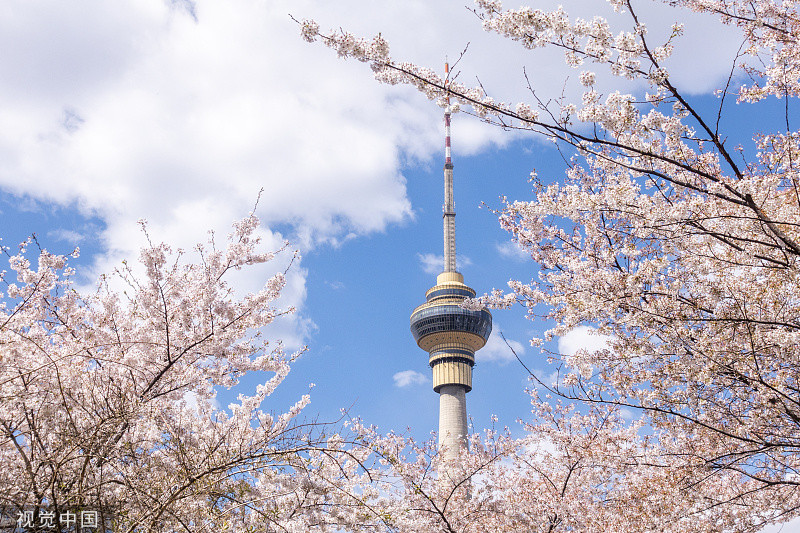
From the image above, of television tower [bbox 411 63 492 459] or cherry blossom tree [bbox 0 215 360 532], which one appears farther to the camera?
television tower [bbox 411 63 492 459]

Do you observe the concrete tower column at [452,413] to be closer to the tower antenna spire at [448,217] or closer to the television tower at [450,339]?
the television tower at [450,339]

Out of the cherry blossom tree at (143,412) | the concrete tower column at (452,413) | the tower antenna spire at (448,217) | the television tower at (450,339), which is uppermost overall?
the tower antenna spire at (448,217)

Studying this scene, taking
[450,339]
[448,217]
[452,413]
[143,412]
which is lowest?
[143,412]

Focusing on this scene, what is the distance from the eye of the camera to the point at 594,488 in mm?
13555

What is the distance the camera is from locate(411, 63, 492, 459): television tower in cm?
7144

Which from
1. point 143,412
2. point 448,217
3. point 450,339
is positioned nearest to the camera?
point 143,412

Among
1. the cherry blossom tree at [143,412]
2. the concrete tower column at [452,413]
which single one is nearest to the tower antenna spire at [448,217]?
the concrete tower column at [452,413]

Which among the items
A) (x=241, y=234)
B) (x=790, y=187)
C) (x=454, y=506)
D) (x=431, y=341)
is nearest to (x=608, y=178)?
(x=790, y=187)

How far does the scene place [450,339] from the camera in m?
72.7

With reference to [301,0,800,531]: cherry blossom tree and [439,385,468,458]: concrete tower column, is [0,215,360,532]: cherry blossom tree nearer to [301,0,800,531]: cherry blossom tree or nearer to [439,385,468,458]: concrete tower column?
[301,0,800,531]: cherry blossom tree

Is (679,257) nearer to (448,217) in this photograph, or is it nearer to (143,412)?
(143,412)

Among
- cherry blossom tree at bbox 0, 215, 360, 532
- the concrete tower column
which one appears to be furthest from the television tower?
cherry blossom tree at bbox 0, 215, 360, 532

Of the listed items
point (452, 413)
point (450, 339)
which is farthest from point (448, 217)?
point (452, 413)

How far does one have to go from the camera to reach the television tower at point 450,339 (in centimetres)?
7144
